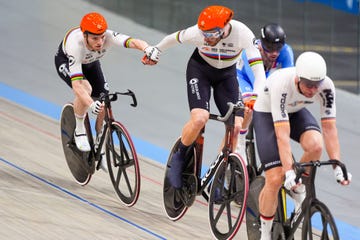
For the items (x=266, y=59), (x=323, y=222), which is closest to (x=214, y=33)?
(x=266, y=59)

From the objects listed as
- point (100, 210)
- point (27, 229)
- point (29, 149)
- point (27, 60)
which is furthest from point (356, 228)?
point (27, 60)

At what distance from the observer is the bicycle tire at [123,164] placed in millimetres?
6988

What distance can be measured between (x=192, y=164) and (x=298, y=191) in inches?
46.0

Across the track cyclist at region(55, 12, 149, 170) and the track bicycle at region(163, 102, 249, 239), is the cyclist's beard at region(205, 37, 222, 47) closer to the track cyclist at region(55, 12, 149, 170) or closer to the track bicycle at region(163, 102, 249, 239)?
the track bicycle at region(163, 102, 249, 239)

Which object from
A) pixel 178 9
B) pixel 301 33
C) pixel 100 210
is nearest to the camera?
pixel 100 210

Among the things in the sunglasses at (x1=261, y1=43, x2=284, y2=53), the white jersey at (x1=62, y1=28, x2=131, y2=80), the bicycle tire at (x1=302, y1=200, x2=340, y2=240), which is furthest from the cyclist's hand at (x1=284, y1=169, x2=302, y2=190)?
the white jersey at (x1=62, y1=28, x2=131, y2=80)

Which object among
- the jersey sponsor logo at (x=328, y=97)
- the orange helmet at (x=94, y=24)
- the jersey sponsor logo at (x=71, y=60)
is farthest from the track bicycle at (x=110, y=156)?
the jersey sponsor logo at (x=328, y=97)

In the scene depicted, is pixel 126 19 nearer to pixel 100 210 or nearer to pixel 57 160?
pixel 57 160

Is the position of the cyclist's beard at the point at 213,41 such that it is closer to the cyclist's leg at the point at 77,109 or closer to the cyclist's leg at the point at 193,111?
the cyclist's leg at the point at 193,111

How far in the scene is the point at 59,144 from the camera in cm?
898

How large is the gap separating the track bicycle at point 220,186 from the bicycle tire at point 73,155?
0.89 metres

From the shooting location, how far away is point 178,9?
13539mm

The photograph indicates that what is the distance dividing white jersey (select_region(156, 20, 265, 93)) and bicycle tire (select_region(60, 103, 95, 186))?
4.44 ft

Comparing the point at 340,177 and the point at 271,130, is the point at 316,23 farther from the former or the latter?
the point at 340,177
